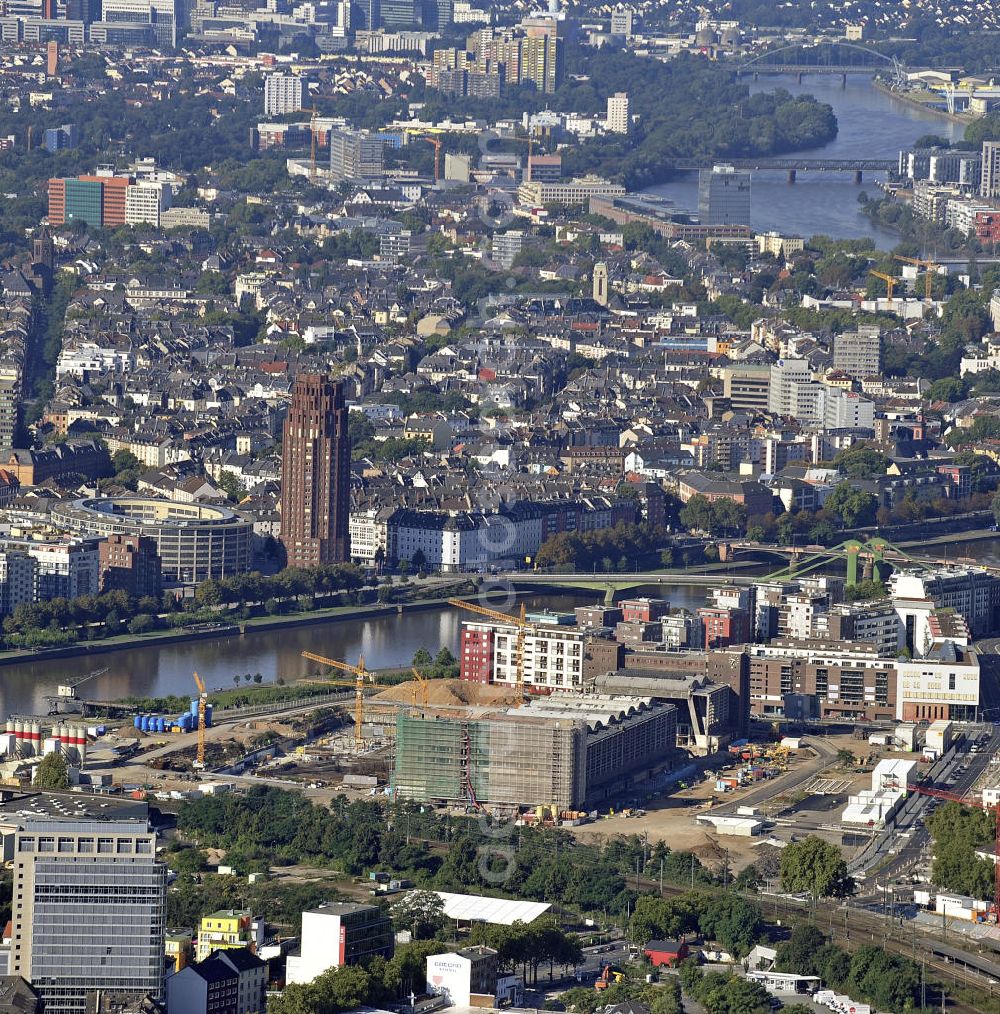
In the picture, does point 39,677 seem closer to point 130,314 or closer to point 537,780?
point 537,780

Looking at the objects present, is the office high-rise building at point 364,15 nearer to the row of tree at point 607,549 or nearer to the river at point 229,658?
the row of tree at point 607,549

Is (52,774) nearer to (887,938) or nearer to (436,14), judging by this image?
(887,938)

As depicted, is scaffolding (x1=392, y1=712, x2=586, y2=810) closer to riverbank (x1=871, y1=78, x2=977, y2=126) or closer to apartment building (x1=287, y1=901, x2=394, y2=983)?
apartment building (x1=287, y1=901, x2=394, y2=983)

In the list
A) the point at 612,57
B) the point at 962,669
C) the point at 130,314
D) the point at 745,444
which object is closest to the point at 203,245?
the point at 130,314

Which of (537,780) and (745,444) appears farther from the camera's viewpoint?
(745,444)

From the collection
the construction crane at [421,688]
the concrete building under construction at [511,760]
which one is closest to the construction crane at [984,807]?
the concrete building under construction at [511,760]

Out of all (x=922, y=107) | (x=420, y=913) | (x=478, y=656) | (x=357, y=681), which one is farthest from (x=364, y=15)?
(x=420, y=913)

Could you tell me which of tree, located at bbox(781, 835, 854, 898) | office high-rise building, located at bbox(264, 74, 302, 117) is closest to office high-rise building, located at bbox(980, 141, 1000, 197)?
office high-rise building, located at bbox(264, 74, 302, 117)
